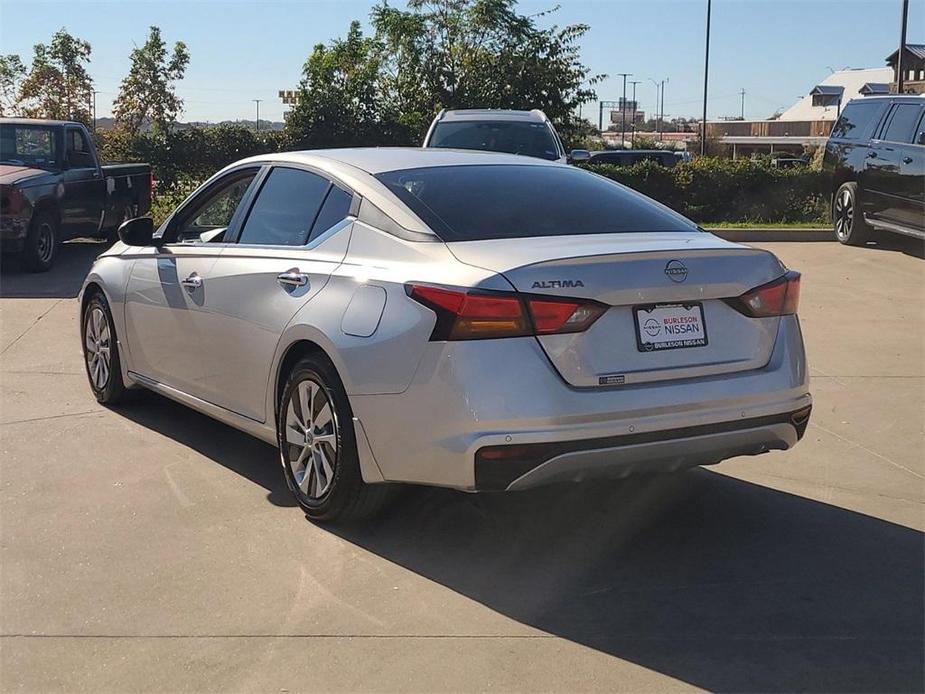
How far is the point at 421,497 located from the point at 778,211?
48.4 feet

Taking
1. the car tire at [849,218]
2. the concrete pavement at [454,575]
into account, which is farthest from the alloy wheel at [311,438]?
the car tire at [849,218]

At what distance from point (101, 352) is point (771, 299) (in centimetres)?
420

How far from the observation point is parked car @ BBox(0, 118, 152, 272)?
12836mm

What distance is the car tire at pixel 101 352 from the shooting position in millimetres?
6918

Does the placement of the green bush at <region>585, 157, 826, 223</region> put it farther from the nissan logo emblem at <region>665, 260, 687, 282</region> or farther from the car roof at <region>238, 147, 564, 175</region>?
the nissan logo emblem at <region>665, 260, 687, 282</region>

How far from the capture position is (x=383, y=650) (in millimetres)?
3830

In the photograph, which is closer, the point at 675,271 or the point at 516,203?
the point at 675,271

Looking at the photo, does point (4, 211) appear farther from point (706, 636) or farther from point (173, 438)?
point (706, 636)

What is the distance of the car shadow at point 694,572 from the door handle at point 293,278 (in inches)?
42.4

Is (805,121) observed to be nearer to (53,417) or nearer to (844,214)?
(844,214)

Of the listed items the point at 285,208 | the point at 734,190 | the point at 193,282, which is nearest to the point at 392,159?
the point at 285,208


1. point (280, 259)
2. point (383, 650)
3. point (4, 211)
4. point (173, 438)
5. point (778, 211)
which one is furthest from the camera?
point (778, 211)

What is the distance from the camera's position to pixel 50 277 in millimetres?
13203

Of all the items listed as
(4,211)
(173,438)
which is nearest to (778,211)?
(4,211)
